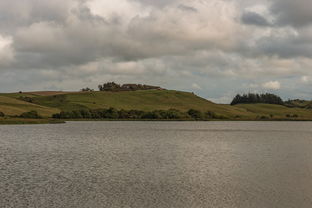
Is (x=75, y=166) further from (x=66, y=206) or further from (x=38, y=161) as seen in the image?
(x=66, y=206)

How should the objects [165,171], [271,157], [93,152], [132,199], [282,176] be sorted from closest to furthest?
[132,199] → [282,176] → [165,171] → [271,157] → [93,152]

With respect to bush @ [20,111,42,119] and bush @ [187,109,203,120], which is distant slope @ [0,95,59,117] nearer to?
bush @ [20,111,42,119]

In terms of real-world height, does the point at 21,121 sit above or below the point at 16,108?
below

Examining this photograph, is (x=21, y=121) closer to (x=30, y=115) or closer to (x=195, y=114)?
(x=30, y=115)

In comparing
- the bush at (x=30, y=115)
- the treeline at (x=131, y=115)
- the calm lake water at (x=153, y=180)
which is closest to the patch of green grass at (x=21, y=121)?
the bush at (x=30, y=115)

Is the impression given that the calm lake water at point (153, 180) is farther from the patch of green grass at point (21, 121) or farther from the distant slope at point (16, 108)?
the distant slope at point (16, 108)

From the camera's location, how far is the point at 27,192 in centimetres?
3058

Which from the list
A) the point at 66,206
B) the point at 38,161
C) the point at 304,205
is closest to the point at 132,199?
the point at 66,206

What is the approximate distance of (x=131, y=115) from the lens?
600 feet

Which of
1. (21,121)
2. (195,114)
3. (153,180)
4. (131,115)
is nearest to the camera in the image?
(153,180)

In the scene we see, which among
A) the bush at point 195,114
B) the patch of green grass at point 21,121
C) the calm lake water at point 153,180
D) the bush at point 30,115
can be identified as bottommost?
the calm lake water at point 153,180

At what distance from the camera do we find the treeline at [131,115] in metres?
167

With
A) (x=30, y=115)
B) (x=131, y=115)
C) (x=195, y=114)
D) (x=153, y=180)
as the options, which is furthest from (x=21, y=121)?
(x=153, y=180)

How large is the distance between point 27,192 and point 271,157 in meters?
33.3
